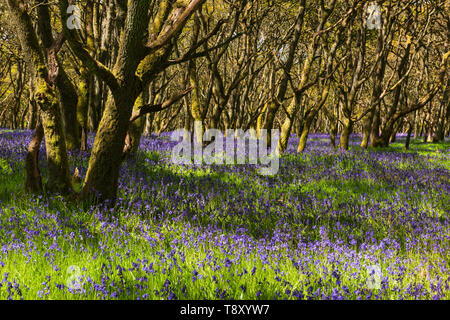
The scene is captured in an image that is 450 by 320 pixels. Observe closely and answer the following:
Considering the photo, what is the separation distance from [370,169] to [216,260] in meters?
6.06

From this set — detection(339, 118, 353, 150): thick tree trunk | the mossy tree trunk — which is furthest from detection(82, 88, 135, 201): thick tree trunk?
detection(339, 118, 353, 150): thick tree trunk

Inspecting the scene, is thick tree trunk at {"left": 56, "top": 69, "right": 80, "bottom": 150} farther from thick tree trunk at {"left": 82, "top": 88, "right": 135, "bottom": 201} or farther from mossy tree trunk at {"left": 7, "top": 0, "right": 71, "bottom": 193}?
thick tree trunk at {"left": 82, "top": 88, "right": 135, "bottom": 201}

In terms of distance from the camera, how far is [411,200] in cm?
565

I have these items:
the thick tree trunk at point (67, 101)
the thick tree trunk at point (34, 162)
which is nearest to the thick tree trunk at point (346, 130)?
the thick tree trunk at point (67, 101)

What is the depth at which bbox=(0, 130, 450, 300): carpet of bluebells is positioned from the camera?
254cm

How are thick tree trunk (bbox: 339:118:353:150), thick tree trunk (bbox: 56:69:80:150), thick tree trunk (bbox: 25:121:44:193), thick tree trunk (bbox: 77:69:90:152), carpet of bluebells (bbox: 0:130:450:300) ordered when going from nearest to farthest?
carpet of bluebells (bbox: 0:130:450:300), thick tree trunk (bbox: 25:121:44:193), thick tree trunk (bbox: 56:69:80:150), thick tree trunk (bbox: 77:69:90:152), thick tree trunk (bbox: 339:118:353:150)

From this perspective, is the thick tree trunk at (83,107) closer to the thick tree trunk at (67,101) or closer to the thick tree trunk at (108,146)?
the thick tree trunk at (67,101)

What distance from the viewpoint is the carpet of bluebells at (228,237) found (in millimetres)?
2539

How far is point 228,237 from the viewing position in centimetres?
Result: 371

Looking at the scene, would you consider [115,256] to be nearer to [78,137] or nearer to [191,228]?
[191,228]

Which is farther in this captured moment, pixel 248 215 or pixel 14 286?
pixel 248 215

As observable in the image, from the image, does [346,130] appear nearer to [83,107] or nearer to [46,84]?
[83,107]

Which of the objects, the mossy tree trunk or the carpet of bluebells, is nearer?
the carpet of bluebells
